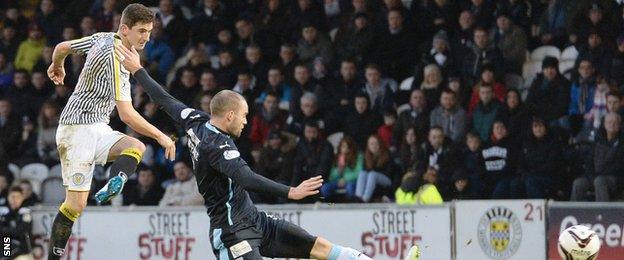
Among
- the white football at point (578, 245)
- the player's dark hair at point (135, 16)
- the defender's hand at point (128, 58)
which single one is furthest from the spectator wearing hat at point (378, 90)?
the white football at point (578, 245)

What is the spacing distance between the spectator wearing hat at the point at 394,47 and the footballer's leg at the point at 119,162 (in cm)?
838

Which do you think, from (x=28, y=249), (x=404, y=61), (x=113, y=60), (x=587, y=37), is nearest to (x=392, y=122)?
(x=404, y=61)

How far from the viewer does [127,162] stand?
1125 cm

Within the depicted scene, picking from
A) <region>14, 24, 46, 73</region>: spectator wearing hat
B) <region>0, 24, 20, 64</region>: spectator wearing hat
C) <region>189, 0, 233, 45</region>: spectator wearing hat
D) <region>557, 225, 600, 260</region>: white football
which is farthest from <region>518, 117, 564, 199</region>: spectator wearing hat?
<region>0, 24, 20, 64</region>: spectator wearing hat

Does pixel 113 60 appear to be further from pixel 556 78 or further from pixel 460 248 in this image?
pixel 556 78

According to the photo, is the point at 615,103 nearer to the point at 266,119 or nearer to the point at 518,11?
the point at 518,11

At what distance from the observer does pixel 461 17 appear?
18.8 m

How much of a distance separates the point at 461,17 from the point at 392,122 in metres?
1.82

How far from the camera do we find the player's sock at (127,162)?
1114 centimetres

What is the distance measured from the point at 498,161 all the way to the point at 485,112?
91 cm

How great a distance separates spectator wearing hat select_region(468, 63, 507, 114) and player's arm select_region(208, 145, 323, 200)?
334 inches

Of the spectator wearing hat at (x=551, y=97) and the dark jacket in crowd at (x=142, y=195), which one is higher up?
the spectator wearing hat at (x=551, y=97)

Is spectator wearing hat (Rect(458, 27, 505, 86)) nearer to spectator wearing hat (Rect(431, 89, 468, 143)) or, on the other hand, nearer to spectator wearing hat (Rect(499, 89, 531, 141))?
spectator wearing hat (Rect(431, 89, 468, 143))

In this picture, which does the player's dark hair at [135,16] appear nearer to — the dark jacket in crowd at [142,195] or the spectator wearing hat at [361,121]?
the spectator wearing hat at [361,121]
